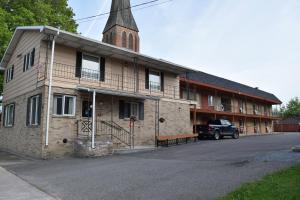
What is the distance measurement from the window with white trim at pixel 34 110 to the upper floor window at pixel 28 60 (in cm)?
225

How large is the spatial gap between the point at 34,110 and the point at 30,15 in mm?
10176

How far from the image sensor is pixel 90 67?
1819 centimetres

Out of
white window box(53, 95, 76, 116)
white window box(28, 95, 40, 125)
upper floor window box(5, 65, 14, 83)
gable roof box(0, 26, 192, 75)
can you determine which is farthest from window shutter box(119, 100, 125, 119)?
upper floor window box(5, 65, 14, 83)

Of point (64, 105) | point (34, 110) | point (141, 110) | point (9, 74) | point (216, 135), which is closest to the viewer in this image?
point (64, 105)

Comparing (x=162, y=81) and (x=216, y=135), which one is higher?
(x=162, y=81)

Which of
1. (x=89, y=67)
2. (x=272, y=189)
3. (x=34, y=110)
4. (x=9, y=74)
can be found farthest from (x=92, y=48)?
(x=272, y=189)

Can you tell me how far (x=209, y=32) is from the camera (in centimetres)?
1455

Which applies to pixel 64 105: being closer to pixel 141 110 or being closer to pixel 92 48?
pixel 92 48

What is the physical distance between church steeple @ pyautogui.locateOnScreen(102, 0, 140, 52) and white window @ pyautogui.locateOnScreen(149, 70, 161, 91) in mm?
24261

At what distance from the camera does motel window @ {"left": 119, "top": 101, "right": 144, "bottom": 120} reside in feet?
61.9

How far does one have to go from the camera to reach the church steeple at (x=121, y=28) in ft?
152

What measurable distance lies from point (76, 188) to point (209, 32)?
10.1m

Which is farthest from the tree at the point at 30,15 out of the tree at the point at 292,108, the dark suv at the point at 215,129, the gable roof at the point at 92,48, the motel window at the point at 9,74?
the tree at the point at 292,108

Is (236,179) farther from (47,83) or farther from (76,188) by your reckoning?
(47,83)
